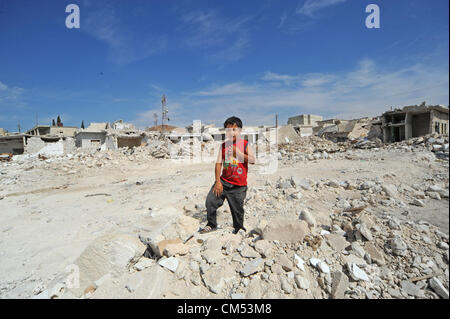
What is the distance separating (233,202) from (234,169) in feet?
1.31

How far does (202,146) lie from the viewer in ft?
59.0

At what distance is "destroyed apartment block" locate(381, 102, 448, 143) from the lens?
12.3 meters

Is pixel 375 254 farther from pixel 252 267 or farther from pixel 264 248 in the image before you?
pixel 252 267

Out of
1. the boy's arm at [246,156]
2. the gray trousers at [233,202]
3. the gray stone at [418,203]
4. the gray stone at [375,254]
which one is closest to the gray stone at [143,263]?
the gray trousers at [233,202]

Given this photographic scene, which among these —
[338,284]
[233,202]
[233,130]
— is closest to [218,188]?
[233,202]

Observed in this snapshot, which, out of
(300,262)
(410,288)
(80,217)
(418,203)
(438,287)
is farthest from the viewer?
(80,217)

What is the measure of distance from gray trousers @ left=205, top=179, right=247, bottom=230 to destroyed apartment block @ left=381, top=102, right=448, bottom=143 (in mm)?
14593

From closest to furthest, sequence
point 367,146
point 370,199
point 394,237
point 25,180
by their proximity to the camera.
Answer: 1. point 394,237
2. point 370,199
3. point 25,180
4. point 367,146

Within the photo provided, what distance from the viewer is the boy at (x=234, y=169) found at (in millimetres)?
2498

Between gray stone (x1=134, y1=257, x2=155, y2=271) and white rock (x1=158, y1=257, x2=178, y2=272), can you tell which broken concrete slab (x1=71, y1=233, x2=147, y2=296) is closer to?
gray stone (x1=134, y1=257, x2=155, y2=271)

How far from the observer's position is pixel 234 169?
2531 mm

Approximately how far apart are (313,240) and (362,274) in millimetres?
461
